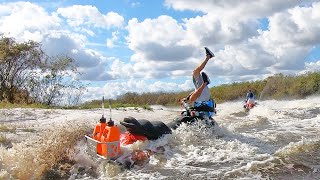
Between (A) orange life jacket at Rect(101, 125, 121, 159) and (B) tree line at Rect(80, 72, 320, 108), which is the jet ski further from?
(A) orange life jacket at Rect(101, 125, 121, 159)

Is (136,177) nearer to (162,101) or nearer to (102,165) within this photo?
(102,165)

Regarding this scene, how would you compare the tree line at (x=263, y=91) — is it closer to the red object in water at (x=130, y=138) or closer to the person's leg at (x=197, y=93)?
the person's leg at (x=197, y=93)

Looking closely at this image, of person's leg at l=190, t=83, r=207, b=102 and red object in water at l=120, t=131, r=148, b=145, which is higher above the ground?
person's leg at l=190, t=83, r=207, b=102

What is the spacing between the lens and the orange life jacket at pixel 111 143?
8117 mm

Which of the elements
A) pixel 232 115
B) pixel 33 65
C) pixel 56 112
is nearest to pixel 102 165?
pixel 56 112

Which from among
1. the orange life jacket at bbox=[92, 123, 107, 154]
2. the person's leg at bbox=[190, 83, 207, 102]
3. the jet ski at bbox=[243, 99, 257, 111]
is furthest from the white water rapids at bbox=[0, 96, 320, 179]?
the jet ski at bbox=[243, 99, 257, 111]

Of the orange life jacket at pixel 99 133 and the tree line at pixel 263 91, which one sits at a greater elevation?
the tree line at pixel 263 91

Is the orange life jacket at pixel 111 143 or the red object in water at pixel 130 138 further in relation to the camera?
the red object in water at pixel 130 138

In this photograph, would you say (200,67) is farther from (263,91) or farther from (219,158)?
(263,91)

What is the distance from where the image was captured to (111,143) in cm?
813

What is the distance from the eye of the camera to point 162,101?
37.3m

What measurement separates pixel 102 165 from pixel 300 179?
139 inches

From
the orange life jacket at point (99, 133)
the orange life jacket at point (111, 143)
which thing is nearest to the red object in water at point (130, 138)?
the orange life jacket at point (99, 133)

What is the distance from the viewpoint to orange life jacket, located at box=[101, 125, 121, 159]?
8.12m
